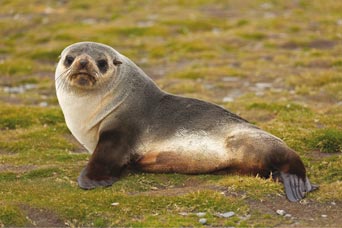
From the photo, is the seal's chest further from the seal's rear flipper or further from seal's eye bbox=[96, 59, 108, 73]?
the seal's rear flipper

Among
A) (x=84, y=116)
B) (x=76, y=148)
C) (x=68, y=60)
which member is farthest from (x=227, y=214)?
(x=76, y=148)

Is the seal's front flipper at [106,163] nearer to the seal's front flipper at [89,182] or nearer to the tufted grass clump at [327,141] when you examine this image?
the seal's front flipper at [89,182]

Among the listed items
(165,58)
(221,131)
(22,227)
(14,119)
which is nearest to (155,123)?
(221,131)

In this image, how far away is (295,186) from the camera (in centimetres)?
775

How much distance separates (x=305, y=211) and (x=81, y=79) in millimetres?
3414

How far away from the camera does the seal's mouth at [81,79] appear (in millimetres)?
8742

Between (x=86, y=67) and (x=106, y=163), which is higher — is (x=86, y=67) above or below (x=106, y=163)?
above

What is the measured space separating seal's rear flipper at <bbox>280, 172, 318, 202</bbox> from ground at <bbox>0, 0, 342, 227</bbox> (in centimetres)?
9

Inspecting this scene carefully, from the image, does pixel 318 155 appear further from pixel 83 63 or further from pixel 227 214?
pixel 83 63

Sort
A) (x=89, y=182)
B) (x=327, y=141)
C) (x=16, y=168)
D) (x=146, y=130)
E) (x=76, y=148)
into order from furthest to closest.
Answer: (x=76, y=148) < (x=327, y=141) < (x=16, y=168) < (x=146, y=130) < (x=89, y=182)

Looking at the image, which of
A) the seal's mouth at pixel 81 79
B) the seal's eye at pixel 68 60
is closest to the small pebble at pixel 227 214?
the seal's mouth at pixel 81 79

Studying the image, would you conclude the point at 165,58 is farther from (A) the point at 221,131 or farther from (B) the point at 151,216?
(B) the point at 151,216

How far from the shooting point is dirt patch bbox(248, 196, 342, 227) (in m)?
6.88

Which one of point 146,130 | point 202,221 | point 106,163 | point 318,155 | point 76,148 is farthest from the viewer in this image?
point 76,148
